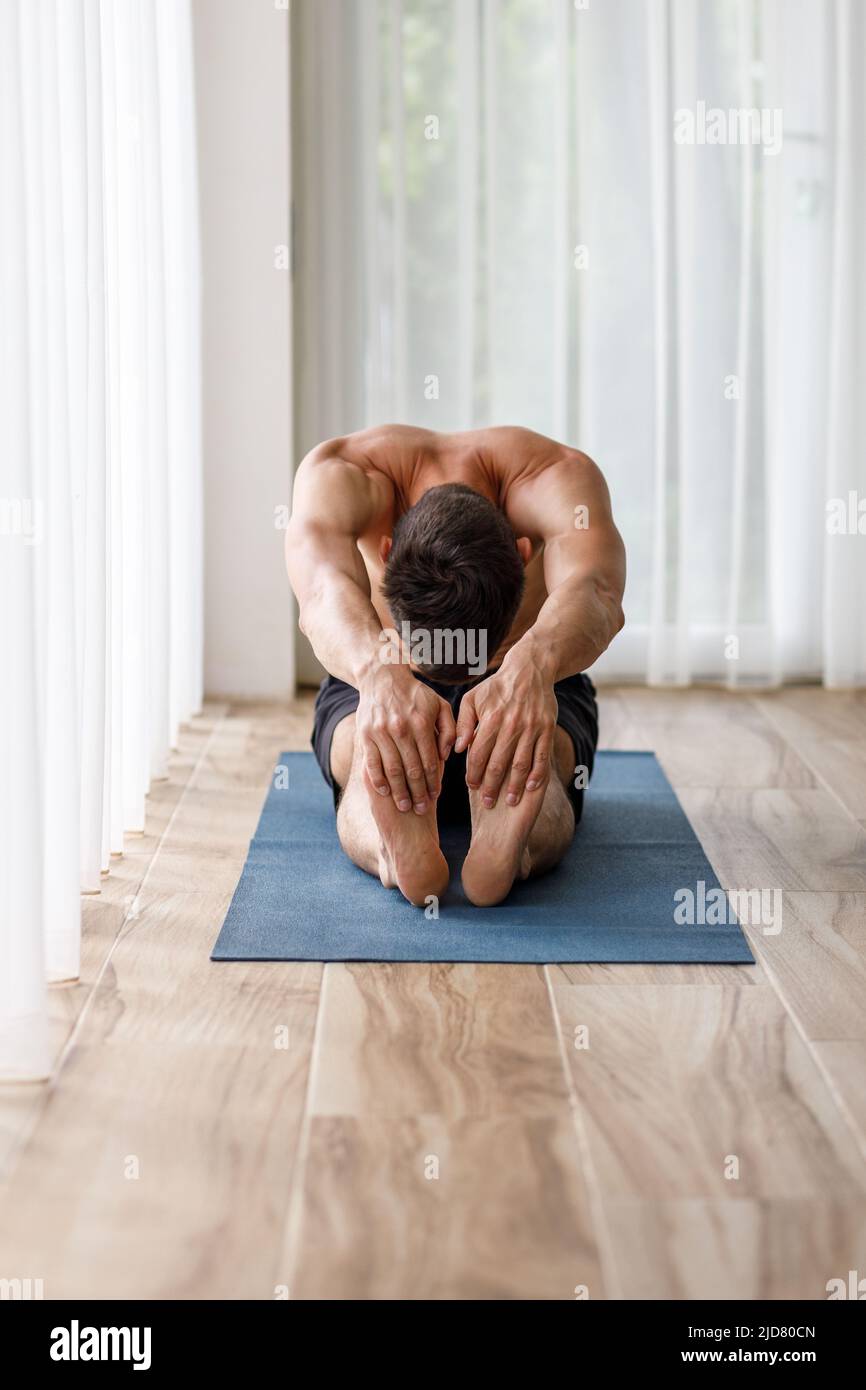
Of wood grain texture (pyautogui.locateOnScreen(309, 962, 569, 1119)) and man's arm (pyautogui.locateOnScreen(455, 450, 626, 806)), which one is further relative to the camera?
man's arm (pyautogui.locateOnScreen(455, 450, 626, 806))

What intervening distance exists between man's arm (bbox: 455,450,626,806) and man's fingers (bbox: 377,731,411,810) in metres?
0.09

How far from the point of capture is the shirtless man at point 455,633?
1.94m

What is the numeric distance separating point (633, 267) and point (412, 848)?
7.43 feet

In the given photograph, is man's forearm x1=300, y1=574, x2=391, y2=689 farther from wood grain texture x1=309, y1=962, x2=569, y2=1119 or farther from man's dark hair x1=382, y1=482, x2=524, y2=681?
wood grain texture x1=309, y1=962, x2=569, y2=1119

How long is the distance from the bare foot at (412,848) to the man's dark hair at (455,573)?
11.6 inches

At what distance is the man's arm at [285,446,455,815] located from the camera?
6.26 ft

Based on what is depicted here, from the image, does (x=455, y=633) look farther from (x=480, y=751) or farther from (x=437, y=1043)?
(x=437, y=1043)

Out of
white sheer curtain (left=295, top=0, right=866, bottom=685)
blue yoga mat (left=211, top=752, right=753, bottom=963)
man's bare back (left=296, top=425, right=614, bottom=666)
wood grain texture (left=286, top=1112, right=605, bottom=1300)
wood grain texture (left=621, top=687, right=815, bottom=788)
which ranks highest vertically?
white sheer curtain (left=295, top=0, right=866, bottom=685)

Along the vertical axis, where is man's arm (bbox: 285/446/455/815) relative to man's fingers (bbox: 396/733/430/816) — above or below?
above

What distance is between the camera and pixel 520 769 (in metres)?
1.95

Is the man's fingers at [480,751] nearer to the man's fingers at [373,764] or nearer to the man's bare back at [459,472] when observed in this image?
the man's fingers at [373,764]

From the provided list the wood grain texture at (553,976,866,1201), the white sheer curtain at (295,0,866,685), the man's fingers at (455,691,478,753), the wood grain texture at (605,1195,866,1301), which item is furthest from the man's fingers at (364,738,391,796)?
the white sheer curtain at (295,0,866,685)

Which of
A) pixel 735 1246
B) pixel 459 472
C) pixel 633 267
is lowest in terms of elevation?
pixel 735 1246

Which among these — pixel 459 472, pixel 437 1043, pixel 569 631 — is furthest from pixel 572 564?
pixel 437 1043
